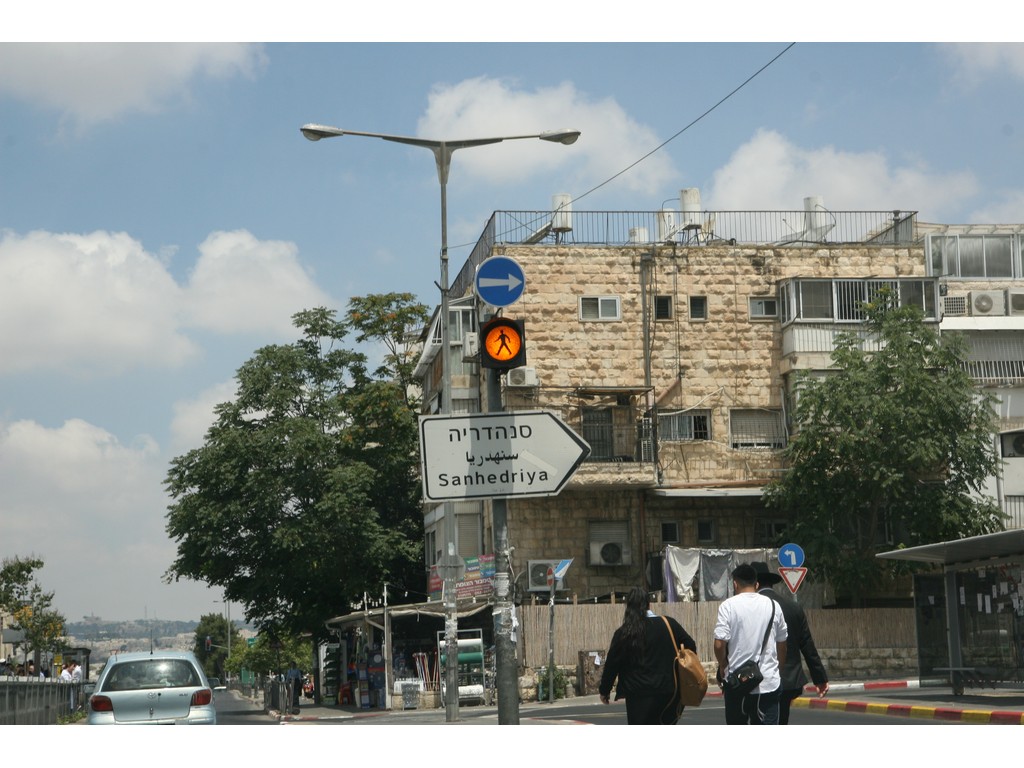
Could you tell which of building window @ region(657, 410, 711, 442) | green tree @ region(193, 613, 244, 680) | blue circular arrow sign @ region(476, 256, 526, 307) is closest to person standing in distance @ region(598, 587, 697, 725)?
blue circular arrow sign @ region(476, 256, 526, 307)

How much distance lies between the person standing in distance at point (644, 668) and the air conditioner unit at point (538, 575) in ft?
97.6

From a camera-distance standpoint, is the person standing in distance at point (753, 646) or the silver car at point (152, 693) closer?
the person standing in distance at point (753, 646)

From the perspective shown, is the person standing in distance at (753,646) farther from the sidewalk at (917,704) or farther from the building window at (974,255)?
the building window at (974,255)

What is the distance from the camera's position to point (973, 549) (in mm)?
21578

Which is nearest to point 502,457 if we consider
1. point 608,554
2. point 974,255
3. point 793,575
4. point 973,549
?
point 973,549

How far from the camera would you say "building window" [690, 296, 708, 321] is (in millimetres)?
41938

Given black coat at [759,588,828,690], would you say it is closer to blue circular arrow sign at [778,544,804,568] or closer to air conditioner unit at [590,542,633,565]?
blue circular arrow sign at [778,544,804,568]

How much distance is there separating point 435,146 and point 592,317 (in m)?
17.6

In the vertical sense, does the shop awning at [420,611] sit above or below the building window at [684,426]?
below

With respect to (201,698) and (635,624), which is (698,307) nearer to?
(201,698)

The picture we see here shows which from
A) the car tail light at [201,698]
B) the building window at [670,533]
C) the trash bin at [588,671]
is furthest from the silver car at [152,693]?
the building window at [670,533]

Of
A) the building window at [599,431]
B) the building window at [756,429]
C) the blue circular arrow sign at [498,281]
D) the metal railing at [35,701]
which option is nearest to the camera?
the blue circular arrow sign at [498,281]

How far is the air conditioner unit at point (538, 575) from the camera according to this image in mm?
39312

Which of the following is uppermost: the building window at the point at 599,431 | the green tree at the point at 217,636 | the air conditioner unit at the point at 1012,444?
the building window at the point at 599,431
